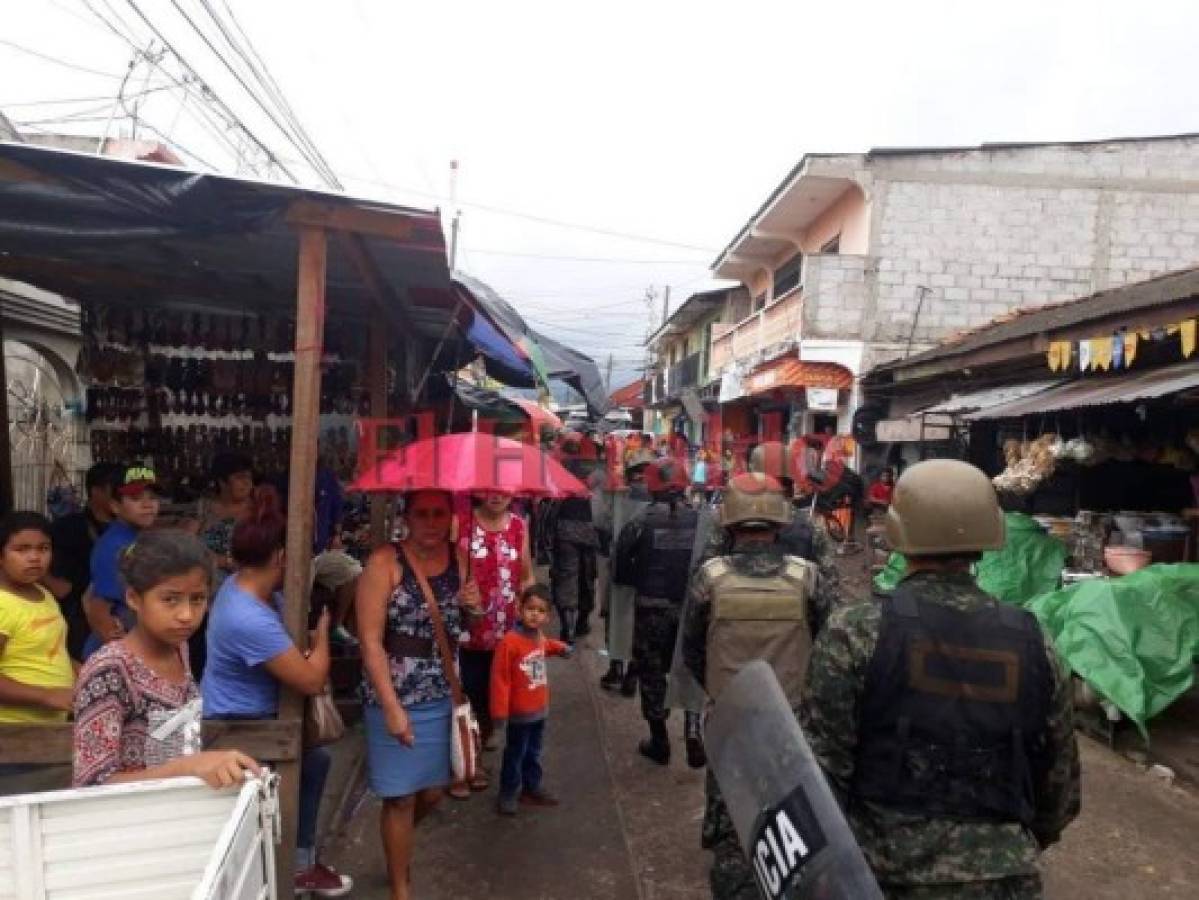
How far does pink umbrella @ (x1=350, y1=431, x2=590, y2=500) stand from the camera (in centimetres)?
345

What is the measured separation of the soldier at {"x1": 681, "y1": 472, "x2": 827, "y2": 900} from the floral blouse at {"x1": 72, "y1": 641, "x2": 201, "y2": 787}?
2.00m

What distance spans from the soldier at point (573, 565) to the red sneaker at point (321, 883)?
168 inches

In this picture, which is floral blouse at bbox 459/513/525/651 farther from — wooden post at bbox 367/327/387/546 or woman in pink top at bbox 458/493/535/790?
wooden post at bbox 367/327/387/546

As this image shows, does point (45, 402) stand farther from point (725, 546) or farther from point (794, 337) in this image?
point (794, 337)

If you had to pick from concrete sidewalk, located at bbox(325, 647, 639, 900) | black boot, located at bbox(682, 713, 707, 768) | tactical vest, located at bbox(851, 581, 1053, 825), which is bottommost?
concrete sidewalk, located at bbox(325, 647, 639, 900)

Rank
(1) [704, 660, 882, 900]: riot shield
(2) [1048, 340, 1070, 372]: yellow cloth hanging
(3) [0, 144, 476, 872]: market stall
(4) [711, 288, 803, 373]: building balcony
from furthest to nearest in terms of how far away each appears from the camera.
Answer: (4) [711, 288, 803, 373]: building balcony, (2) [1048, 340, 1070, 372]: yellow cloth hanging, (3) [0, 144, 476, 872]: market stall, (1) [704, 660, 882, 900]: riot shield

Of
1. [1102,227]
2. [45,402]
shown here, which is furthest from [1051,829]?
[1102,227]

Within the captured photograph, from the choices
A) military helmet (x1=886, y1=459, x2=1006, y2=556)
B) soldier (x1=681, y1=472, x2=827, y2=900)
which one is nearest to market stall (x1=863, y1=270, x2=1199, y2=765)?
soldier (x1=681, y1=472, x2=827, y2=900)

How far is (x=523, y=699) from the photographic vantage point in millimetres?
4258

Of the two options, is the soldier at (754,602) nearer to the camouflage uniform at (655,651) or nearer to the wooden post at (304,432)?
the camouflage uniform at (655,651)

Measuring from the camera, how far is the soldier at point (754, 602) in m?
3.56

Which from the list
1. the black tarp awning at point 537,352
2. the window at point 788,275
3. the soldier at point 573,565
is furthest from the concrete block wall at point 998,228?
the soldier at point 573,565

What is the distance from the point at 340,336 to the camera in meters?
5.98

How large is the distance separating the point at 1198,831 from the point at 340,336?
576cm
